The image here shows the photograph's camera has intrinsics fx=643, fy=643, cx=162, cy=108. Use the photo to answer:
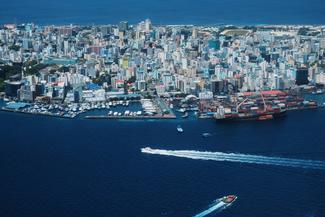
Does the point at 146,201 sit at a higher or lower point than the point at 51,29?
lower

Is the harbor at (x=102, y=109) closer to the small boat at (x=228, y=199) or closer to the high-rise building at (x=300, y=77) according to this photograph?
the high-rise building at (x=300, y=77)

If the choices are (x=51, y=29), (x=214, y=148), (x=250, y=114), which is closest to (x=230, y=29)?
(x=51, y=29)

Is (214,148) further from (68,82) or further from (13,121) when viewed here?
(68,82)

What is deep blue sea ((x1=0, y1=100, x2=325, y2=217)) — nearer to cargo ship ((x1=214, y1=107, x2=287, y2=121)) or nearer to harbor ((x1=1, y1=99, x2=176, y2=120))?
cargo ship ((x1=214, y1=107, x2=287, y2=121))

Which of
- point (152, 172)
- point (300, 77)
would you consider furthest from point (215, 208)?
point (300, 77)

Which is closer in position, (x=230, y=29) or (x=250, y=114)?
(x=250, y=114)
